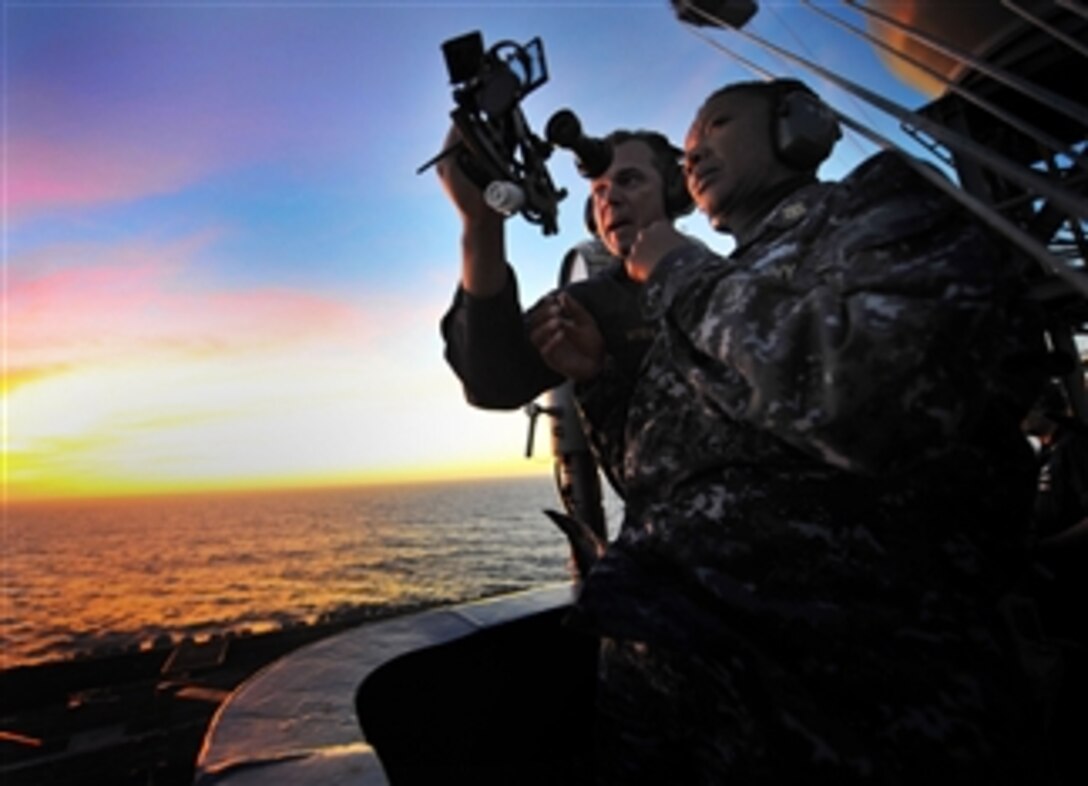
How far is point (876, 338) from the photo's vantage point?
0.89 meters

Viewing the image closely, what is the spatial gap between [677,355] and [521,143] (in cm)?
73

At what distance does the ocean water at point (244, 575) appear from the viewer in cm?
3406

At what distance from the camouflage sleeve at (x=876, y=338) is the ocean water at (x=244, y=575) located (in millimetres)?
18895

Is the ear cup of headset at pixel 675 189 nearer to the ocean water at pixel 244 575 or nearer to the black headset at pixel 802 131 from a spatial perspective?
the black headset at pixel 802 131

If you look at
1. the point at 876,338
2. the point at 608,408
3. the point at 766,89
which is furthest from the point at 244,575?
the point at 876,338

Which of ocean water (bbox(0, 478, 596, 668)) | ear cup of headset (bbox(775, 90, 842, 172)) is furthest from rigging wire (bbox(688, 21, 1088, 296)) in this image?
ocean water (bbox(0, 478, 596, 668))

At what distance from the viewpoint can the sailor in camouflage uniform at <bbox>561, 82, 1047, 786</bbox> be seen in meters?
0.92

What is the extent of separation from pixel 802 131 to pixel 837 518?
3.55 feet

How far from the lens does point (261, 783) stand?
1.07m

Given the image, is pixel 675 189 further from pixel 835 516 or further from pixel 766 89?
pixel 835 516

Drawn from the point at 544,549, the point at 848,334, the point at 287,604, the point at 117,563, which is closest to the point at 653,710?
the point at 848,334

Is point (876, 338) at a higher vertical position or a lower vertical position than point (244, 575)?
higher

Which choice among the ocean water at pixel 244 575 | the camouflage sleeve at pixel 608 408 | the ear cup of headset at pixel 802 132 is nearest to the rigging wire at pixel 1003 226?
the ear cup of headset at pixel 802 132

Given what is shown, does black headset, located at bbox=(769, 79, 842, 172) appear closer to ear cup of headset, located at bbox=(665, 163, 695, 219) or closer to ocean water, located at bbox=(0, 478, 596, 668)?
ear cup of headset, located at bbox=(665, 163, 695, 219)
